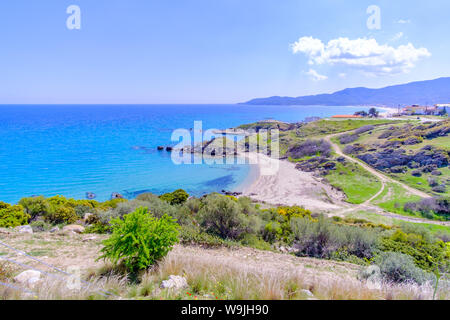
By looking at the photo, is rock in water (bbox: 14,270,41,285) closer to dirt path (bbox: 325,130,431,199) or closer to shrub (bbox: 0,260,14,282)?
shrub (bbox: 0,260,14,282)

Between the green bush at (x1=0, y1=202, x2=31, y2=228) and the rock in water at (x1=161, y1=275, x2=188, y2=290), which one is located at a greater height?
the rock in water at (x1=161, y1=275, x2=188, y2=290)

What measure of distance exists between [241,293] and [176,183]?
3261 centimetres

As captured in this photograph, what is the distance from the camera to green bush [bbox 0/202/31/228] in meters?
10.8

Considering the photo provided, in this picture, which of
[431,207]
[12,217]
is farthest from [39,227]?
[431,207]

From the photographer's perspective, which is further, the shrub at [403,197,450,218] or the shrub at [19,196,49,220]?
the shrub at [403,197,450,218]

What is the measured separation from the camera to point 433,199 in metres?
23.1

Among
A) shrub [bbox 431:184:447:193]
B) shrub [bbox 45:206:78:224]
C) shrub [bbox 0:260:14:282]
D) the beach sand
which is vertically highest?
shrub [bbox 0:260:14:282]

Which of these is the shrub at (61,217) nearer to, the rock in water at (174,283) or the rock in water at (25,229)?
the rock in water at (25,229)

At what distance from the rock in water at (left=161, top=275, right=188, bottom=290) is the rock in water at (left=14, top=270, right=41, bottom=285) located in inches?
112

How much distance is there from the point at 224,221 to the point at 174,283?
6803mm

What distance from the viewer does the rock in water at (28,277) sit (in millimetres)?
4825

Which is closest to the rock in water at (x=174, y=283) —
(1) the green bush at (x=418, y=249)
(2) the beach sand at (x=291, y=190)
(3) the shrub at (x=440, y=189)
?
(1) the green bush at (x=418, y=249)

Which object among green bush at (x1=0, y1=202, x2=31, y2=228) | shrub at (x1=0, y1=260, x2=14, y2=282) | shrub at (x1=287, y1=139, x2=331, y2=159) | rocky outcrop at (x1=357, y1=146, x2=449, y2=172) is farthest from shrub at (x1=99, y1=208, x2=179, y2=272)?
shrub at (x1=287, y1=139, x2=331, y2=159)

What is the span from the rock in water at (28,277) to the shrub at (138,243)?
136 centimetres
